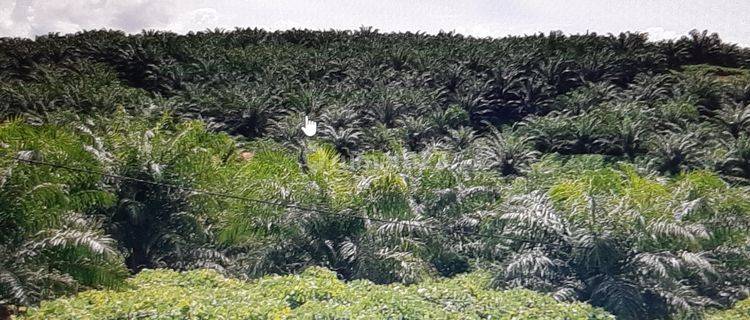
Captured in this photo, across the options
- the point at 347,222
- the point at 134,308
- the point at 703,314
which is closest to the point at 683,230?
the point at 703,314

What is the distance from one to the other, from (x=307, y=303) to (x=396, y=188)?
3.32 m

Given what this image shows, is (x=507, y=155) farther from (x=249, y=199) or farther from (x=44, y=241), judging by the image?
(x=44, y=241)

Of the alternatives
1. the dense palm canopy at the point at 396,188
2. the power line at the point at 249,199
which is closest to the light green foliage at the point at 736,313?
the dense palm canopy at the point at 396,188

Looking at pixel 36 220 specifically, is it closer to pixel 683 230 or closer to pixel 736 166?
pixel 683 230

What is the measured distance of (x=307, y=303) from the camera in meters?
5.16

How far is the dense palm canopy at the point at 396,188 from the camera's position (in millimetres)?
6520

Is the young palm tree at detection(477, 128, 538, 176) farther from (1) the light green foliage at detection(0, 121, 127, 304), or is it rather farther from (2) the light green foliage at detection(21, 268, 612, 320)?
(1) the light green foliage at detection(0, 121, 127, 304)

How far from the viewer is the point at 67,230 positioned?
6.16 metres

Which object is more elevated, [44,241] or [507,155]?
[507,155]

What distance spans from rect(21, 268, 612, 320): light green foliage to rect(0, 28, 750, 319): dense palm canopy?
0.73 meters

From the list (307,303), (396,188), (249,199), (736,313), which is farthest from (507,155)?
(307,303)

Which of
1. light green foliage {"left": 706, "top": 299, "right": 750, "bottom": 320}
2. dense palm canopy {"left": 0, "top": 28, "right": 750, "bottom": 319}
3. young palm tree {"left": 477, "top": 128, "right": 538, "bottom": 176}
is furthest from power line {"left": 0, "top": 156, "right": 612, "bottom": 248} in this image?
young palm tree {"left": 477, "top": 128, "right": 538, "bottom": 176}

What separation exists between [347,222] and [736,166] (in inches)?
321

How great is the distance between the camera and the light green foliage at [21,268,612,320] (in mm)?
4824
